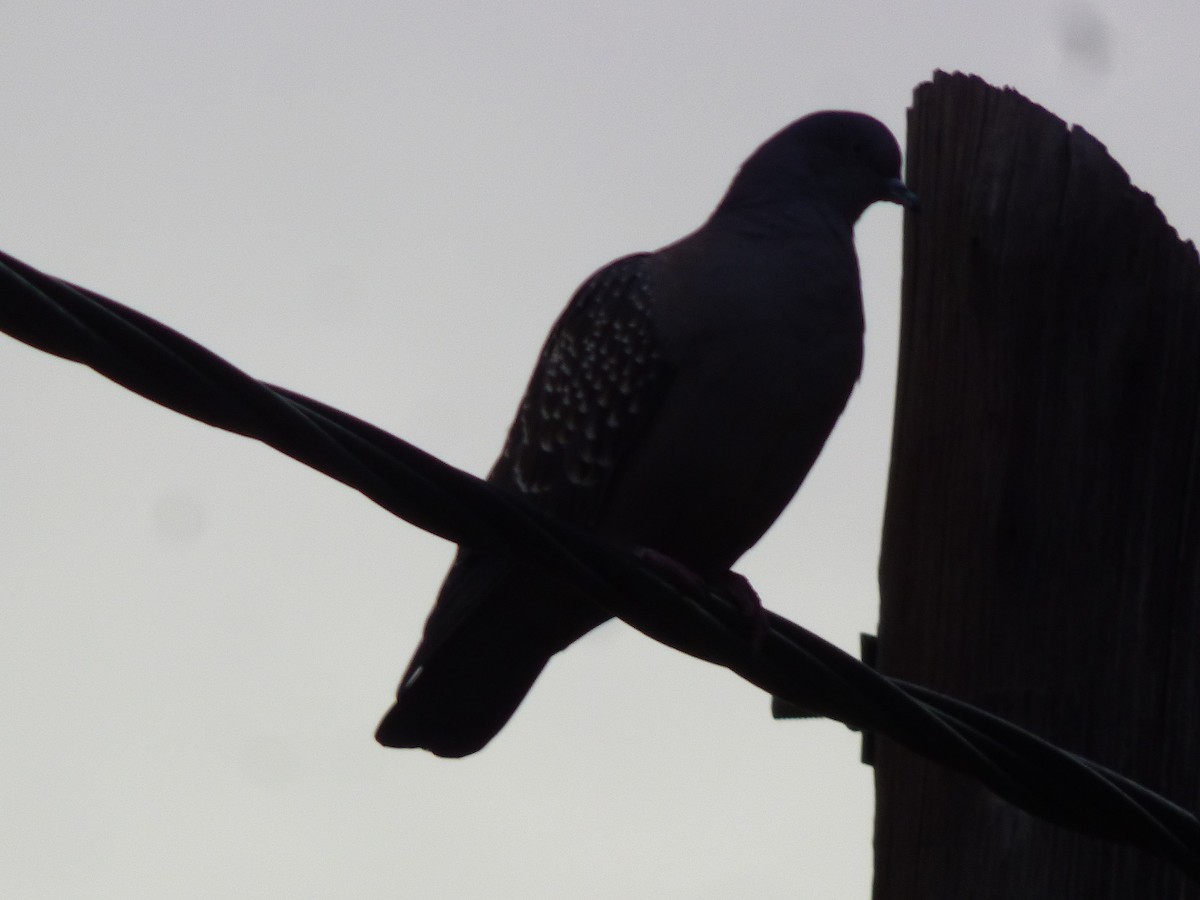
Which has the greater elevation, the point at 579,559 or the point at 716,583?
the point at 716,583

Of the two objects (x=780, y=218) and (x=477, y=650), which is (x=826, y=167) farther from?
(x=477, y=650)

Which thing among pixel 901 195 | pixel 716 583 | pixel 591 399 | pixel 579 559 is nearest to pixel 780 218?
pixel 901 195

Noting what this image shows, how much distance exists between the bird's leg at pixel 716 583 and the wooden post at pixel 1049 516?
0.32 meters

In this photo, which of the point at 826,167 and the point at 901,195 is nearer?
the point at 901,195

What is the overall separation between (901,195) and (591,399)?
2.49 feet

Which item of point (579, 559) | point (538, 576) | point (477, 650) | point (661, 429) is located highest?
point (661, 429)

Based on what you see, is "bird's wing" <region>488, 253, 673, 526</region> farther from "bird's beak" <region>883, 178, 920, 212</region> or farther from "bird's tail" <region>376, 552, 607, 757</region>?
"bird's beak" <region>883, 178, 920, 212</region>

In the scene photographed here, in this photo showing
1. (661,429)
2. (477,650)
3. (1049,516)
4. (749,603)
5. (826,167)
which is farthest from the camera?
(826,167)

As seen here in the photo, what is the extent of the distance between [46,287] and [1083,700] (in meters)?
1.76

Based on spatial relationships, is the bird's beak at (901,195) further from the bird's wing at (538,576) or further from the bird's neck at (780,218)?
the bird's wing at (538,576)

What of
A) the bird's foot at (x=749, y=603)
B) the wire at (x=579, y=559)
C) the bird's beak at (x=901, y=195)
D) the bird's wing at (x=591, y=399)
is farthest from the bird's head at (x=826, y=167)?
the wire at (x=579, y=559)

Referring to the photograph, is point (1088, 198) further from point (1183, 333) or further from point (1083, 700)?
point (1083, 700)

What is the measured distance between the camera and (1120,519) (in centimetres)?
302

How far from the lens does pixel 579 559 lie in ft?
8.09
